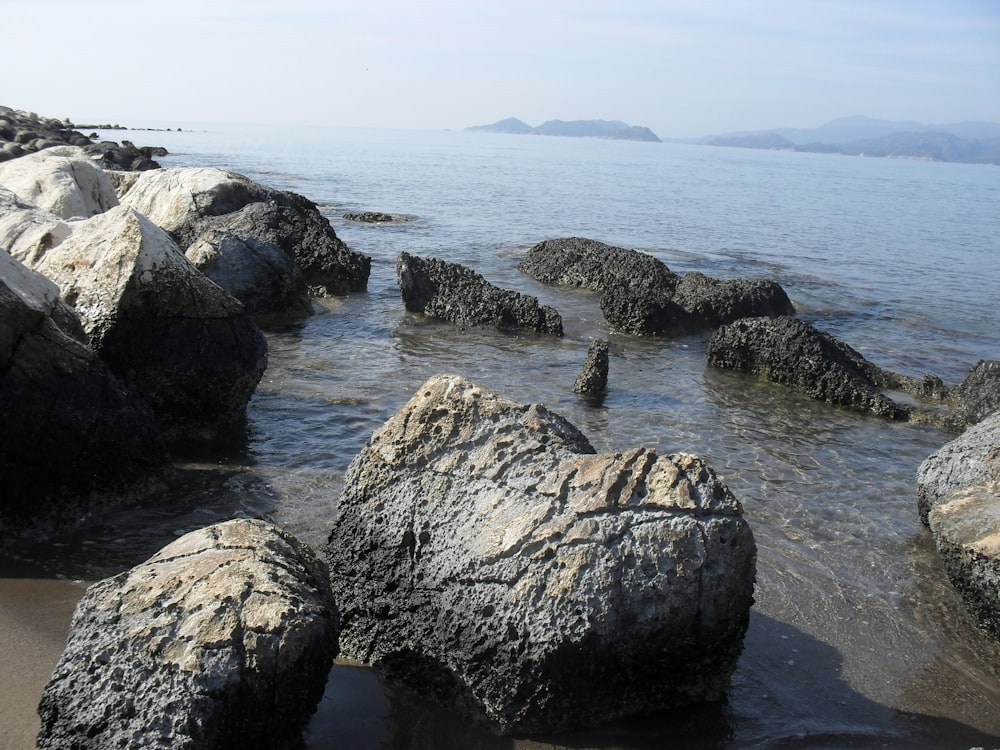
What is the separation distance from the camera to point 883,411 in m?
10.1

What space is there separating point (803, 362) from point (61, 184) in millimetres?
10148

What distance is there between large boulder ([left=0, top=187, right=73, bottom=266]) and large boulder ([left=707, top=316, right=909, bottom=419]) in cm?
784

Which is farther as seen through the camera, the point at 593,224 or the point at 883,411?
the point at 593,224

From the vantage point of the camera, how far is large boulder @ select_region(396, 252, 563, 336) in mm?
12750

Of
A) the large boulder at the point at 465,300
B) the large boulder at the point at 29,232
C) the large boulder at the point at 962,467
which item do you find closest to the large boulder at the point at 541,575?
the large boulder at the point at 962,467

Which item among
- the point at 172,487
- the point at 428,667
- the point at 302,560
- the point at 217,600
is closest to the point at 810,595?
the point at 428,667

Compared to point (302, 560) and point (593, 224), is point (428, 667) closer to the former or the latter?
point (302, 560)

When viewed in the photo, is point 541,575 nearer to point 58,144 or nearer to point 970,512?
point 970,512

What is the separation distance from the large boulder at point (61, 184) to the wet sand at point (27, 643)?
778 centimetres

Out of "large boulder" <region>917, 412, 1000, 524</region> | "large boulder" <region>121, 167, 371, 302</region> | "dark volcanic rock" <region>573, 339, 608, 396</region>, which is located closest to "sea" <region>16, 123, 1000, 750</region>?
"dark volcanic rock" <region>573, 339, 608, 396</region>

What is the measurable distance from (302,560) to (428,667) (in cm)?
84

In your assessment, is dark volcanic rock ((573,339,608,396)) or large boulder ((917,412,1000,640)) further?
dark volcanic rock ((573,339,608,396))

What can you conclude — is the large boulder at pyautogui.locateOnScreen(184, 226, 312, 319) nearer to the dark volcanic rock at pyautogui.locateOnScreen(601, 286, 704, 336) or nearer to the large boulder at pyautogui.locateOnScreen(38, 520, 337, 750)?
the dark volcanic rock at pyautogui.locateOnScreen(601, 286, 704, 336)

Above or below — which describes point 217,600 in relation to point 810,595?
above
